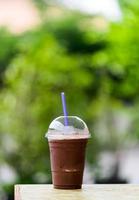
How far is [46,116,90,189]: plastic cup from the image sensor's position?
6.05ft

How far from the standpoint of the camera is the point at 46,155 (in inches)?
261

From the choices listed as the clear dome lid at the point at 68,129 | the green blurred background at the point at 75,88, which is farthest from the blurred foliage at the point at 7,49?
the clear dome lid at the point at 68,129

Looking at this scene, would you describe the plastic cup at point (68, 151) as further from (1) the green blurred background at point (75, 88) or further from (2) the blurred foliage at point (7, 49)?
(2) the blurred foliage at point (7, 49)

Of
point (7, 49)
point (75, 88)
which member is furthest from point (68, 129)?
point (7, 49)

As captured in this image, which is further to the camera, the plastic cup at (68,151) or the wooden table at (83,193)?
the plastic cup at (68,151)

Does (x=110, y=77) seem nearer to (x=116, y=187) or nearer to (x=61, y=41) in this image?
(x=61, y=41)

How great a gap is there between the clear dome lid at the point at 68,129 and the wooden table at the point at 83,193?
15 cm

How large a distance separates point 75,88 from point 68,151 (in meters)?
5.42

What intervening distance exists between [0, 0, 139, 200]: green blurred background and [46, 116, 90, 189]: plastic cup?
12.7ft

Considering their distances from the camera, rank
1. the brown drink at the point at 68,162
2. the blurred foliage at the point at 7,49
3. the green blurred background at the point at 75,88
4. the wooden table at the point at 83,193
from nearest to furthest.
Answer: the wooden table at the point at 83,193, the brown drink at the point at 68,162, the green blurred background at the point at 75,88, the blurred foliage at the point at 7,49

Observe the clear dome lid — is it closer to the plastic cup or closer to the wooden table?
the plastic cup

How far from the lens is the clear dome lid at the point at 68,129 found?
72.9 inches

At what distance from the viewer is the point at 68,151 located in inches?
72.4

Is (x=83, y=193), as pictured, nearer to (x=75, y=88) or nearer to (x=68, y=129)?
(x=68, y=129)
